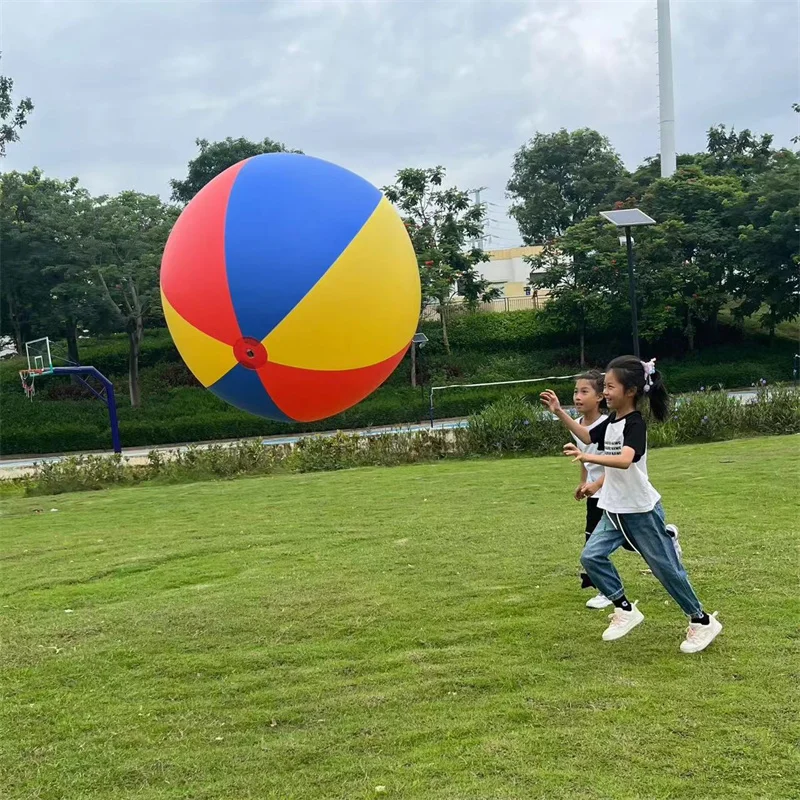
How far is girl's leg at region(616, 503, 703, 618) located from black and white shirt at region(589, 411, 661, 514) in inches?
2.3

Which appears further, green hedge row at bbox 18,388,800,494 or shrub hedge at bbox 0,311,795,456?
shrub hedge at bbox 0,311,795,456

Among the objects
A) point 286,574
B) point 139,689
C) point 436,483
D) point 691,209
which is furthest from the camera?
point 691,209

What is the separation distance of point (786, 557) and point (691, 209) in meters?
26.7

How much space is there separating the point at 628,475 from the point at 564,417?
516mm

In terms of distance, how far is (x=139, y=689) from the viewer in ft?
12.6

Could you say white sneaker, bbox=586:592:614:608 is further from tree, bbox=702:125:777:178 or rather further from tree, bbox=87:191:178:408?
tree, bbox=702:125:777:178

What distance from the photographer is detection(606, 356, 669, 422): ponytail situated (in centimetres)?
412

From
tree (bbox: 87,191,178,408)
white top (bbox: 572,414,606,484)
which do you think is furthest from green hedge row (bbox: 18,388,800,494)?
tree (bbox: 87,191,178,408)

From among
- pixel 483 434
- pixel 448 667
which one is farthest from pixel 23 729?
pixel 483 434

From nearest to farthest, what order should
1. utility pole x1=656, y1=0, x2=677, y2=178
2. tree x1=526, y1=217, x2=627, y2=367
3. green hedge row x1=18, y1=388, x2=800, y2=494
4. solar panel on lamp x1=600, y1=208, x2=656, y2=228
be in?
solar panel on lamp x1=600, y1=208, x2=656, y2=228 < green hedge row x1=18, y1=388, x2=800, y2=494 < tree x1=526, y1=217, x2=627, y2=367 < utility pole x1=656, y1=0, x2=677, y2=178

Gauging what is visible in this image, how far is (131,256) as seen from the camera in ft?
82.4

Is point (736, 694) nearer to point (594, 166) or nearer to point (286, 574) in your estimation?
point (286, 574)

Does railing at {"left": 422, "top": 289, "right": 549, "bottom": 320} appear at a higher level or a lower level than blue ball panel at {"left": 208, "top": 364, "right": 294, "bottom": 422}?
higher

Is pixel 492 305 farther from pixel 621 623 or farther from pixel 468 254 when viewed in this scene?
pixel 621 623
